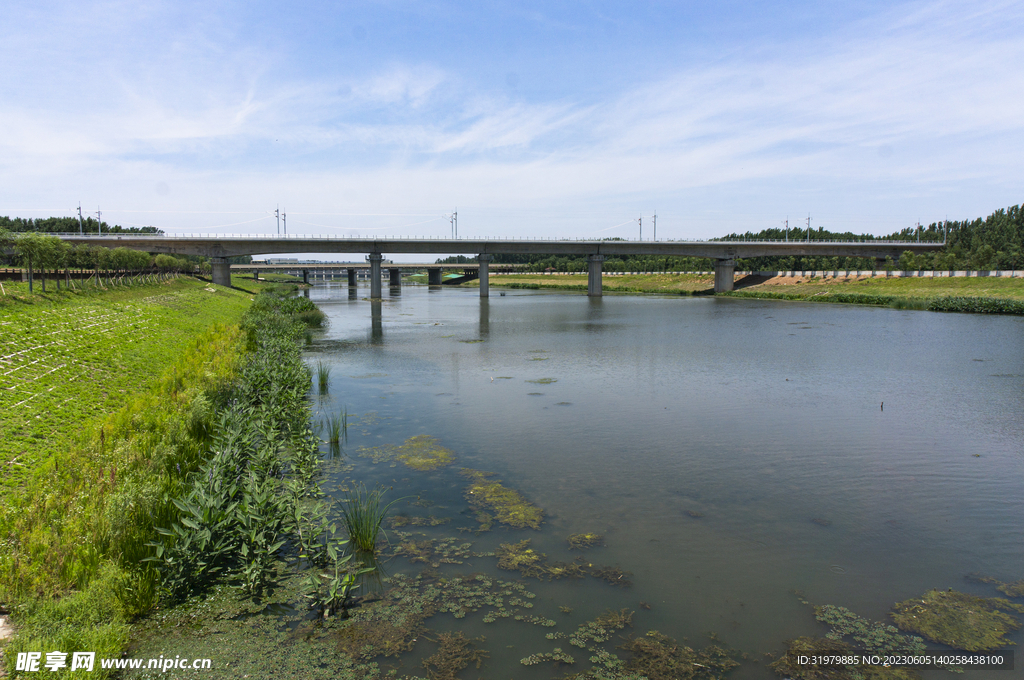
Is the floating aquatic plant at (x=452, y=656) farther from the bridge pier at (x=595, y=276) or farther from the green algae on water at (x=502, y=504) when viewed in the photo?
the bridge pier at (x=595, y=276)

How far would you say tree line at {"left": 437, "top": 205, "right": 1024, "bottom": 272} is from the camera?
9681cm

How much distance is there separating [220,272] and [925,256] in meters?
120

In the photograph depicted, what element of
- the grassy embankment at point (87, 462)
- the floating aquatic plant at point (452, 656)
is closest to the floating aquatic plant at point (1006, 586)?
the floating aquatic plant at point (452, 656)

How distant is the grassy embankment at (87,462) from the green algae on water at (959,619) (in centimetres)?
1025

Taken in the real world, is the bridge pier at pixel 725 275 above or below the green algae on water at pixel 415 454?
above

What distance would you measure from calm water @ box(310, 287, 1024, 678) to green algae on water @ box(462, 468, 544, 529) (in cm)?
26

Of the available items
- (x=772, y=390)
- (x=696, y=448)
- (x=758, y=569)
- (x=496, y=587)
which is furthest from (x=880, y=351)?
(x=496, y=587)

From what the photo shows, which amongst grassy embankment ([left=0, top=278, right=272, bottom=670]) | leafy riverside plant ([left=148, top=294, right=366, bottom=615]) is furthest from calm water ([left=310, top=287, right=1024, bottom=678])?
grassy embankment ([left=0, top=278, right=272, bottom=670])

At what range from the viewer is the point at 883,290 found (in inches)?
3312

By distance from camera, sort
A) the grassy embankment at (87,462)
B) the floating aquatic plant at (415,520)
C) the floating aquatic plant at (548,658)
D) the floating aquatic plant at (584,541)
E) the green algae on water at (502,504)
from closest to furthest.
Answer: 1. the grassy embankment at (87,462)
2. the floating aquatic plant at (548,658)
3. the floating aquatic plant at (584,541)
4. the floating aquatic plant at (415,520)
5. the green algae on water at (502,504)

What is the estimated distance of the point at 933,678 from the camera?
7.26 metres

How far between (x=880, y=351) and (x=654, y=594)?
32.1 metres

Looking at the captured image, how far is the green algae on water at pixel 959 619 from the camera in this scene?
7.86 meters

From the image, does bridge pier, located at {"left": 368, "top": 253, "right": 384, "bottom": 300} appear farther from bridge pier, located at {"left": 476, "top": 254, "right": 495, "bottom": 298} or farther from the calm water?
the calm water
